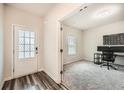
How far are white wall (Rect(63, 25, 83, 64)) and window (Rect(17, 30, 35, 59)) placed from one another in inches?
83.9

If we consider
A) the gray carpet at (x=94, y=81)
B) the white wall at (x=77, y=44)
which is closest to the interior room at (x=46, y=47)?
the gray carpet at (x=94, y=81)

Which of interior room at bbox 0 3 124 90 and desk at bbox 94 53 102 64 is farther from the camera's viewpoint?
desk at bbox 94 53 102 64

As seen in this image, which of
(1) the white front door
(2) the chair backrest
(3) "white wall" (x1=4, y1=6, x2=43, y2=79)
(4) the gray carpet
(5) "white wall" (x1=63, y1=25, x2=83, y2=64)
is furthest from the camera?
(5) "white wall" (x1=63, y1=25, x2=83, y2=64)

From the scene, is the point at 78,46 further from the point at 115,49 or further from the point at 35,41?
the point at 35,41

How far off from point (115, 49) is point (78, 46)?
2.42 meters

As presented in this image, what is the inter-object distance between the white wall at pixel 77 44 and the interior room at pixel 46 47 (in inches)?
6.4

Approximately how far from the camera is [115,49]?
444 cm

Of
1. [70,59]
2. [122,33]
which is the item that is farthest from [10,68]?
Result: [122,33]

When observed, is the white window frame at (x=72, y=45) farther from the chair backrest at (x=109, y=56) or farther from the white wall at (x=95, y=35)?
the chair backrest at (x=109, y=56)

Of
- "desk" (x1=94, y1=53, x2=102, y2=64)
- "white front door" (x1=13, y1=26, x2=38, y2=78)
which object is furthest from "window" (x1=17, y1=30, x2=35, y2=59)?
"desk" (x1=94, y1=53, x2=102, y2=64)

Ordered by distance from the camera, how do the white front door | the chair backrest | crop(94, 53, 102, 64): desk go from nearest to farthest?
1. the white front door
2. the chair backrest
3. crop(94, 53, 102, 64): desk

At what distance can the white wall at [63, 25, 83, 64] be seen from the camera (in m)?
4.99

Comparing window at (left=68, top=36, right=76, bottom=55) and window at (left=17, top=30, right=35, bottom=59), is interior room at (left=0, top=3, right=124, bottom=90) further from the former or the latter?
window at (left=68, top=36, right=76, bottom=55)

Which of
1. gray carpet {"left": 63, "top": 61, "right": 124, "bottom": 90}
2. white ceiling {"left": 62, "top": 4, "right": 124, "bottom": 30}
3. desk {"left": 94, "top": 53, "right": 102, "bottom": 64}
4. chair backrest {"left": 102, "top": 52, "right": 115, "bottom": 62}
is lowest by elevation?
gray carpet {"left": 63, "top": 61, "right": 124, "bottom": 90}
